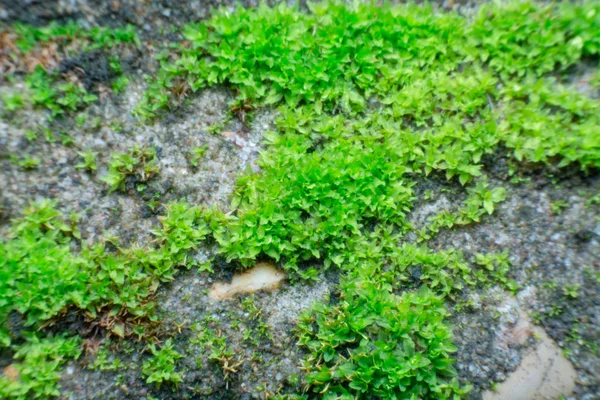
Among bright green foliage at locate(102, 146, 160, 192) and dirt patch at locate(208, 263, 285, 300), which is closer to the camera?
dirt patch at locate(208, 263, 285, 300)

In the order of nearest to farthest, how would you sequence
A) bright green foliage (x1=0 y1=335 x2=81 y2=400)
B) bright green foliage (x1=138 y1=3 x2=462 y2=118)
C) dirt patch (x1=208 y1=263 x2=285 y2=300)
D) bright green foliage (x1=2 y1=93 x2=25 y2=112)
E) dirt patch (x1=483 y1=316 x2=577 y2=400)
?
1. bright green foliage (x1=0 y1=335 x2=81 y2=400)
2. dirt patch (x1=483 y1=316 x2=577 y2=400)
3. dirt patch (x1=208 y1=263 x2=285 y2=300)
4. bright green foliage (x1=2 y1=93 x2=25 y2=112)
5. bright green foliage (x1=138 y1=3 x2=462 y2=118)

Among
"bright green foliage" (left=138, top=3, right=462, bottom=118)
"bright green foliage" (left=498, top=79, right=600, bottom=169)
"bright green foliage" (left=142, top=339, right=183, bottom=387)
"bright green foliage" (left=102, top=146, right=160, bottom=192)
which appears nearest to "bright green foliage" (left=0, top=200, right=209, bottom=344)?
"bright green foliage" (left=142, top=339, right=183, bottom=387)

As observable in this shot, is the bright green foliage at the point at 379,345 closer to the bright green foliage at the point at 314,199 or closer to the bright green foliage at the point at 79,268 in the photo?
the bright green foliage at the point at 314,199

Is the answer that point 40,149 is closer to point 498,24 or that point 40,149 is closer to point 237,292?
point 237,292

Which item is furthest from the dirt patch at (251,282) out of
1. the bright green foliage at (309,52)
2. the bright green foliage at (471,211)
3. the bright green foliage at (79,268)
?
the bright green foliage at (309,52)

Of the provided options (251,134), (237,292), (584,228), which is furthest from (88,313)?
(584,228)

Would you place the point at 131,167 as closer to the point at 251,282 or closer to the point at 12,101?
the point at 12,101

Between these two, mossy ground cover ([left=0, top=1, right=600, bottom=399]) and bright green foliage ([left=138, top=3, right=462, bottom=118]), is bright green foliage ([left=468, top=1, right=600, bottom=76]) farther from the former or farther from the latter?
bright green foliage ([left=138, top=3, right=462, bottom=118])
